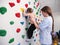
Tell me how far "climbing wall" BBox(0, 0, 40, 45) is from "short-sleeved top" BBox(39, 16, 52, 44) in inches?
10.9

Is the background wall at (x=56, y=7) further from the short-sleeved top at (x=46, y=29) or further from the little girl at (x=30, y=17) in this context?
the short-sleeved top at (x=46, y=29)

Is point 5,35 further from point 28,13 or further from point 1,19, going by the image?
point 28,13

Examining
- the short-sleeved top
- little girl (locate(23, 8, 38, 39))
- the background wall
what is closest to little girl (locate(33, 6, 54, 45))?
the short-sleeved top

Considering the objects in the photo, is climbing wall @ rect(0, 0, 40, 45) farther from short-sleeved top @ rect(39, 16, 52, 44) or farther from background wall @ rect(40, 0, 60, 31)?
background wall @ rect(40, 0, 60, 31)

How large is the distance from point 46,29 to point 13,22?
49 centimetres

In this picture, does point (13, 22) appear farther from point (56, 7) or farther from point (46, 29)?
point (56, 7)

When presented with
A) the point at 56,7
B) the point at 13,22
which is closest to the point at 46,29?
the point at 13,22

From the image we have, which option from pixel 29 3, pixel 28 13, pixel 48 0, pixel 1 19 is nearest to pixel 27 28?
pixel 28 13

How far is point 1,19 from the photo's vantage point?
1.96 meters

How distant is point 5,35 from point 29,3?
746 millimetres

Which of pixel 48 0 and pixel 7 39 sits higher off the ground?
pixel 48 0

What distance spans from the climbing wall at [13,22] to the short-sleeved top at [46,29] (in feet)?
0.91

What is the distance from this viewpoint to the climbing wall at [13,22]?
199 centimetres

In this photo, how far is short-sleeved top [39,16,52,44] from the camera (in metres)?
2.24
